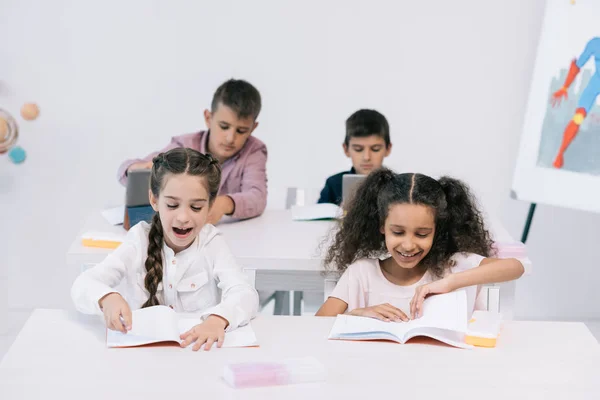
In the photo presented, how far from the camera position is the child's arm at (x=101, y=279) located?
1.80m

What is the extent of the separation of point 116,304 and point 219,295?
0.39m

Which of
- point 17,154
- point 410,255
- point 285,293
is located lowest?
point 285,293

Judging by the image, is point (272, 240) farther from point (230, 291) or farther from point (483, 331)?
point (483, 331)

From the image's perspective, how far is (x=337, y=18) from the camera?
160 inches

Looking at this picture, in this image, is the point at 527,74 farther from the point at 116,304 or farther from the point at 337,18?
the point at 116,304

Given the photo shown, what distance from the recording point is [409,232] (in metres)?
2.08

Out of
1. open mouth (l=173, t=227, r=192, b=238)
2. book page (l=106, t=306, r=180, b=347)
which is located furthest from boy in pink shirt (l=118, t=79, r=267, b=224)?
book page (l=106, t=306, r=180, b=347)

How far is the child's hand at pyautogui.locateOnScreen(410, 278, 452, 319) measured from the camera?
1891 mm

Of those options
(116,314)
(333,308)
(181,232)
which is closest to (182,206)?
(181,232)

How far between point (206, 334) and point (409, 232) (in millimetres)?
594

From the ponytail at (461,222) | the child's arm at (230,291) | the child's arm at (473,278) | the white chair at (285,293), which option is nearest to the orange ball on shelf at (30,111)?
the white chair at (285,293)

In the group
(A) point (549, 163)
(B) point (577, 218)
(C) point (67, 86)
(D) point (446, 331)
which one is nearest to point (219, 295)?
(D) point (446, 331)

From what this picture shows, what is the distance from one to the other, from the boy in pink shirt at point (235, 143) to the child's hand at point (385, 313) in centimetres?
109

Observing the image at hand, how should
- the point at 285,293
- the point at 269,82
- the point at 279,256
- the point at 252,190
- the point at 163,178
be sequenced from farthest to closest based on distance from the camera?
the point at 269,82 → the point at 285,293 → the point at 252,190 → the point at 279,256 → the point at 163,178
